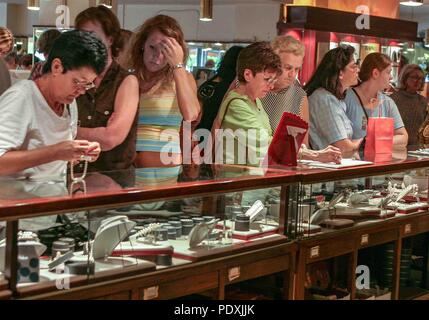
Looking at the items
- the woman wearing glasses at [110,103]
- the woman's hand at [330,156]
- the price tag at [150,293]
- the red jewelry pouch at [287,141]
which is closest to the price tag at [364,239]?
the woman's hand at [330,156]

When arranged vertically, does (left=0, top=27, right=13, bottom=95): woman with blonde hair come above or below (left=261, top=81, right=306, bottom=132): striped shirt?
above

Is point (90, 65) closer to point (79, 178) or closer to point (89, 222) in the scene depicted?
point (79, 178)

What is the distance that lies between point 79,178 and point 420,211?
2.23 metres

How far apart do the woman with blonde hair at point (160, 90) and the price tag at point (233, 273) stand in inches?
28.1

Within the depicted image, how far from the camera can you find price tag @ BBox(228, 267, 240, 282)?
285cm

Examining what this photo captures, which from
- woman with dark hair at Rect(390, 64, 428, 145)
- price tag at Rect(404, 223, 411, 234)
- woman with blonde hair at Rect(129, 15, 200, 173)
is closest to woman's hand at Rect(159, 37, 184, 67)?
woman with blonde hair at Rect(129, 15, 200, 173)

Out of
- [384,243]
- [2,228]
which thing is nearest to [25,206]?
[2,228]

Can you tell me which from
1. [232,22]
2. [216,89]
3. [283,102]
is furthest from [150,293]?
[232,22]

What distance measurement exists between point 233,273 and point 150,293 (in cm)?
45

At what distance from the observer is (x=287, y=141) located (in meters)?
3.39

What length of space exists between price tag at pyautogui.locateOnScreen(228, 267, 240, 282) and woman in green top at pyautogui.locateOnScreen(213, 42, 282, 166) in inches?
28.6

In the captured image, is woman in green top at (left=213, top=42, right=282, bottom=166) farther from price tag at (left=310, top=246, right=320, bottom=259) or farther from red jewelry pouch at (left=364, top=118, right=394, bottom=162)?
red jewelry pouch at (left=364, top=118, right=394, bottom=162)

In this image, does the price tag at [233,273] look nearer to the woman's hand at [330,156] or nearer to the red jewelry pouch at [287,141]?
the red jewelry pouch at [287,141]

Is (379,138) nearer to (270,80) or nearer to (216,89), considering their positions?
(270,80)
